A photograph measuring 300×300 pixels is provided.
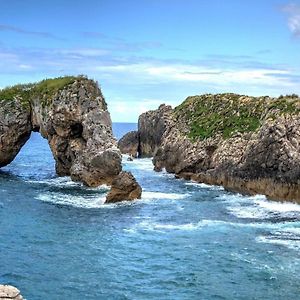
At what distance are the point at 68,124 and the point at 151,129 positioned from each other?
51.4 metres

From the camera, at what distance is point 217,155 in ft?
276

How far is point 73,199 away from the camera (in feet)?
211

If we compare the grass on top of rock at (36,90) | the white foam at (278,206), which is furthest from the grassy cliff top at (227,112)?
the grass on top of rock at (36,90)

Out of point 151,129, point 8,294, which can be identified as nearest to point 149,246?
point 8,294

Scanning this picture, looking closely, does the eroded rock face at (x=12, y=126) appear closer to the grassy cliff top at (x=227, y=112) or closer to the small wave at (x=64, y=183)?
the small wave at (x=64, y=183)

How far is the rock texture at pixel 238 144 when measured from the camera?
66812 millimetres

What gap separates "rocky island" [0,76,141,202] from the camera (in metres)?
73.5

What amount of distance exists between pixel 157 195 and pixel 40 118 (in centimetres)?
2665

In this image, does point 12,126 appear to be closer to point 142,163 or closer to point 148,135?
point 142,163

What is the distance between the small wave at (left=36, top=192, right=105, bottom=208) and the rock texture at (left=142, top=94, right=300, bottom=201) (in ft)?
66.3

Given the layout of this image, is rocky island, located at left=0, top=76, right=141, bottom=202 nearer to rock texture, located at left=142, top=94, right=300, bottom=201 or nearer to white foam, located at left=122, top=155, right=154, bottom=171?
rock texture, located at left=142, top=94, right=300, bottom=201

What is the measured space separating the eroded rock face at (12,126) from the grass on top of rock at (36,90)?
1.35 metres

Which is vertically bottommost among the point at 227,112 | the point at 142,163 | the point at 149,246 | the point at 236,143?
the point at 149,246

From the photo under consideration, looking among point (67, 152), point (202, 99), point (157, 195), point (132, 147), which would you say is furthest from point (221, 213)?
point (132, 147)
